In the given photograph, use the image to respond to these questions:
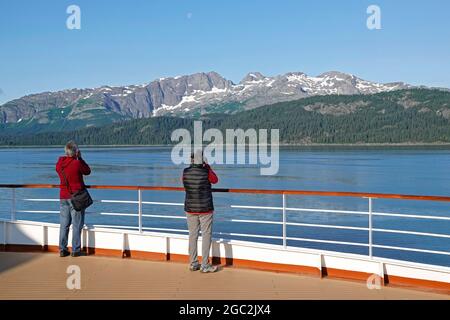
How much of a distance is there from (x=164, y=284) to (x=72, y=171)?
2045 mm

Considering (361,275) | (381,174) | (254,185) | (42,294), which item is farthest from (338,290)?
A: (381,174)

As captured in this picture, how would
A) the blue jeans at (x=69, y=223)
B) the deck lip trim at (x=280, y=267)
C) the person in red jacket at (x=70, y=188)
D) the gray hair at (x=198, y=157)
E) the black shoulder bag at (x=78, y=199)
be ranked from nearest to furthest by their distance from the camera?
1. the deck lip trim at (x=280, y=267)
2. the gray hair at (x=198, y=157)
3. the person in red jacket at (x=70, y=188)
4. the black shoulder bag at (x=78, y=199)
5. the blue jeans at (x=69, y=223)

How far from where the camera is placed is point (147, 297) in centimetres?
521

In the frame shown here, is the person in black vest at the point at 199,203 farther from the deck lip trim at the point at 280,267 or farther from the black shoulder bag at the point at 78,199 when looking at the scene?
the black shoulder bag at the point at 78,199

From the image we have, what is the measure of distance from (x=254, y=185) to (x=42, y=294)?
38.4m

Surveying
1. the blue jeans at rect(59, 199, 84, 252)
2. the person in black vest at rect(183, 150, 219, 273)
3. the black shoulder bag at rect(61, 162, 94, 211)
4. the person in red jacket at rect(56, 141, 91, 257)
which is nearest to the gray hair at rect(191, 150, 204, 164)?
the person in black vest at rect(183, 150, 219, 273)

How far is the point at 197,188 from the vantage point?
6.12 m

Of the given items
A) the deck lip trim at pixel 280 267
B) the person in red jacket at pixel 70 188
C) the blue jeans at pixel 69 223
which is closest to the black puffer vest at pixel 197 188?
the deck lip trim at pixel 280 267

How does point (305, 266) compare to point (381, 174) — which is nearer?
point (305, 266)

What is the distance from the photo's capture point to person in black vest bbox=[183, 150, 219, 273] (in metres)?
6.10

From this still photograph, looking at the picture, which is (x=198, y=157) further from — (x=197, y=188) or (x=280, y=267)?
(x=280, y=267)

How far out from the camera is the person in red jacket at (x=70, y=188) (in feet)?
22.2

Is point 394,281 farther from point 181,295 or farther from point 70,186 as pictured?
point 70,186

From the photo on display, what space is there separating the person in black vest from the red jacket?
144 centimetres
